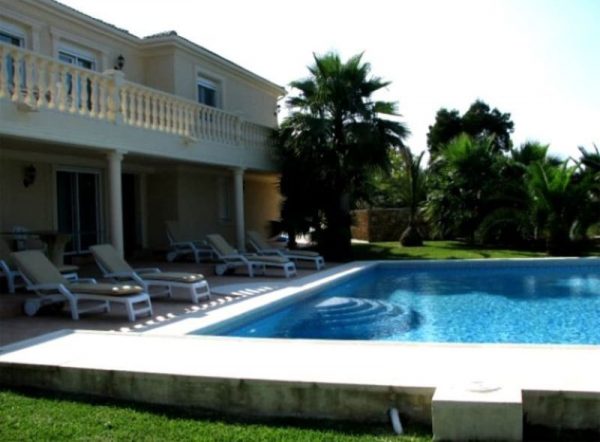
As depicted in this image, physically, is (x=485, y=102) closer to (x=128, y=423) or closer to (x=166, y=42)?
(x=166, y=42)

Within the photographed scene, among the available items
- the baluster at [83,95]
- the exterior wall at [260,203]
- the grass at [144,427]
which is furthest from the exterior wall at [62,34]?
the grass at [144,427]

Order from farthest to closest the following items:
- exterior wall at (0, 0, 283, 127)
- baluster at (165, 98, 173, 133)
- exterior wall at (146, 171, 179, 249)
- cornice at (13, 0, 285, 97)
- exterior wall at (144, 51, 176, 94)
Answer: exterior wall at (146, 171, 179, 249)
exterior wall at (144, 51, 176, 94)
baluster at (165, 98, 173, 133)
cornice at (13, 0, 285, 97)
exterior wall at (0, 0, 283, 127)

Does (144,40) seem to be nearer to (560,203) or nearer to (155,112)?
(155,112)

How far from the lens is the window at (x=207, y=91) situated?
69.5ft

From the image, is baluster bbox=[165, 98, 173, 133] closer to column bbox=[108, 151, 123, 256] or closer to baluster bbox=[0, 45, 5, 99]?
column bbox=[108, 151, 123, 256]

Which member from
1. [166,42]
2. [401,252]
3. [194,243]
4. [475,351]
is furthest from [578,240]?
[475,351]

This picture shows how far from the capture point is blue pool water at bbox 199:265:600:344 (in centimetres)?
1016

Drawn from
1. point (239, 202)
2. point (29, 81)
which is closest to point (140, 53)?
point (239, 202)

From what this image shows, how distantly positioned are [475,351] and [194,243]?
45.8 ft

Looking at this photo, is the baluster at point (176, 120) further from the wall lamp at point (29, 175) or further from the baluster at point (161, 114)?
the wall lamp at point (29, 175)

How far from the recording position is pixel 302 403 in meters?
5.23

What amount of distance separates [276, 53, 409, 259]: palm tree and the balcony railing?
7.15 ft

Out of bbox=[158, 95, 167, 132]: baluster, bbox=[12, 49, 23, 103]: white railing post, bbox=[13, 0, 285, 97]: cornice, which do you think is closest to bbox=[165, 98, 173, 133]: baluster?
bbox=[158, 95, 167, 132]: baluster

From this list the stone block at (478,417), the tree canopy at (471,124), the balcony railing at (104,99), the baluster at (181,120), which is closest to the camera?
the stone block at (478,417)
